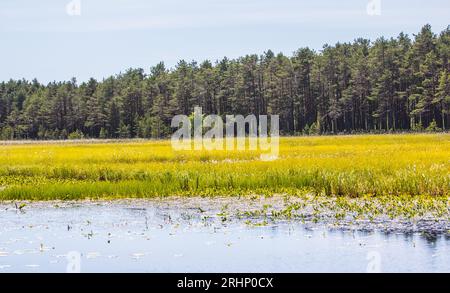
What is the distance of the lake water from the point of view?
16969 mm

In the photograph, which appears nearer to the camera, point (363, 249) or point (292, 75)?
point (363, 249)

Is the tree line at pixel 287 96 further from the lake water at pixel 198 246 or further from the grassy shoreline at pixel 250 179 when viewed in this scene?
the lake water at pixel 198 246

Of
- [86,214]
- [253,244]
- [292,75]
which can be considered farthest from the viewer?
[292,75]

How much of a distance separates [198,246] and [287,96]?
120611mm

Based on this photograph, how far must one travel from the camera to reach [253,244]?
764 inches

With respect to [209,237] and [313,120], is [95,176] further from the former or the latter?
[313,120]

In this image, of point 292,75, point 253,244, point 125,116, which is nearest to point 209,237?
point 253,244

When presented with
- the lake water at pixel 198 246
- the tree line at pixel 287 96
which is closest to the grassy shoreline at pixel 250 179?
the lake water at pixel 198 246

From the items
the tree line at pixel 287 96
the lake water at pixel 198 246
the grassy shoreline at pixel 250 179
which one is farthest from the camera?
the tree line at pixel 287 96

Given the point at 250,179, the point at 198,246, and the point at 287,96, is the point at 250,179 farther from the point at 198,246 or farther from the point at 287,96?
the point at 287,96

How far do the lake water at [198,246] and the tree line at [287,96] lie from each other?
86313mm

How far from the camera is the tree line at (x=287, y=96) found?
398 feet
